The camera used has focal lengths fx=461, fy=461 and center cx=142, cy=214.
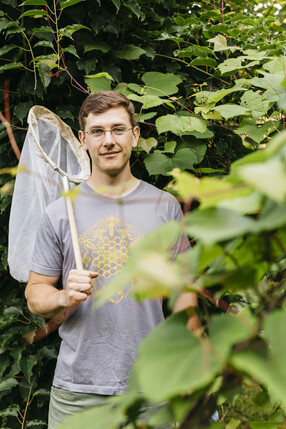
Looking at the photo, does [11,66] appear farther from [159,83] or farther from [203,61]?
[203,61]

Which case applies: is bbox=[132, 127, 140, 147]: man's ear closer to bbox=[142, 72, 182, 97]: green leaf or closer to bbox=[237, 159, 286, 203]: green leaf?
bbox=[142, 72, 182, 97]: green leaf

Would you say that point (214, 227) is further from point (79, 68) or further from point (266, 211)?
point (79, 68)

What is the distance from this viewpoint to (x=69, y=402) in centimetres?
173

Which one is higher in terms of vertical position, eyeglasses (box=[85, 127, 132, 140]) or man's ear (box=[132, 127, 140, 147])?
eyeglasses (box=[85, 127, 132, 140])

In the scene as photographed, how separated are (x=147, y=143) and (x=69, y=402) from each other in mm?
1235

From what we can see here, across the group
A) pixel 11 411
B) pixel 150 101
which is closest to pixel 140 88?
pixel 150 101

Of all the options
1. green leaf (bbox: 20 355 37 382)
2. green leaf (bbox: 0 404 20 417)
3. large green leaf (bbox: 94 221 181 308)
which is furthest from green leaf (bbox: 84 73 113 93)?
large green leaf (bbox: 94 221 181 308)

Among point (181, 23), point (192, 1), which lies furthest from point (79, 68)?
point (192, 1)

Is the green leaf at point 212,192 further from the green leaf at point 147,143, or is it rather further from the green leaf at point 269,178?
the green leaf at point 147,143

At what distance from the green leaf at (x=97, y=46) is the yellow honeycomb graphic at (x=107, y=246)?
988mm

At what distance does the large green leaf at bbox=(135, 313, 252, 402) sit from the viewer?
1.45ft

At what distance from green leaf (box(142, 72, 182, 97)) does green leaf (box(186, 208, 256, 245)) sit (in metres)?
1.93

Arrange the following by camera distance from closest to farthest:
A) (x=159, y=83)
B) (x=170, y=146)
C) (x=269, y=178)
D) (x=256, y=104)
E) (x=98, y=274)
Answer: (x=269, y=178)
(x=98, y=274)
(x=256, y=104)
(x=170, y=146)
(x=159, y=83)

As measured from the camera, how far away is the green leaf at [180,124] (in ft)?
6.77
